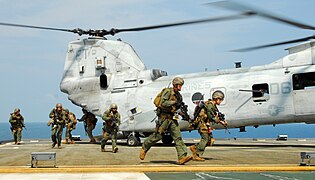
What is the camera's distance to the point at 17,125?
68.9 ft

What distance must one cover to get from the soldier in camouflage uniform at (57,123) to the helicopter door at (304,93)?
334 inches

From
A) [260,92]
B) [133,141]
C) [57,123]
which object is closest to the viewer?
[260,92]

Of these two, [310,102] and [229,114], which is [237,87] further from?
[310,102]

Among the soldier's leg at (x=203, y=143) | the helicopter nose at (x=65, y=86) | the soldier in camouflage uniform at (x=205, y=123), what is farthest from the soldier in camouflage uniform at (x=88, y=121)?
the soldier's leg at (x=203, y=143)

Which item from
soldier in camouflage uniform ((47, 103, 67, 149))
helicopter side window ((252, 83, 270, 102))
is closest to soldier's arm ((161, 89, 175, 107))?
helicopter side window ((252, 83, 270, 102))

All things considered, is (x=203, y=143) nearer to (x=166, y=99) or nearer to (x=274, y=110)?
(x=166, y=99)

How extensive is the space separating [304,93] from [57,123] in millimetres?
8912

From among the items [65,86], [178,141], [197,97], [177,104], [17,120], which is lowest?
[178,141]

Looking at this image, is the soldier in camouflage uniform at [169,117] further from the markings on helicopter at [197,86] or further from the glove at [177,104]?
the markings on helicopter at [197,86]

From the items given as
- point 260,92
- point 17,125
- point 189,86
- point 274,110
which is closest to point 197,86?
point 189,86

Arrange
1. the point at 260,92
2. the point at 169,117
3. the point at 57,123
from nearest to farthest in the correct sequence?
the point at 169,117
the point at 260,92
the point at 57,123

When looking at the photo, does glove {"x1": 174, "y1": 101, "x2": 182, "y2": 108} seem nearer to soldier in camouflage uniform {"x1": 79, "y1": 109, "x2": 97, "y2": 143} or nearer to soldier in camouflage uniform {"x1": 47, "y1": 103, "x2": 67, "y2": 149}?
soldier in camouflage uniform {"x1": 47, "y1": 103, "x2": 67, "y2": 149}

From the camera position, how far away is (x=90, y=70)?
768 inches

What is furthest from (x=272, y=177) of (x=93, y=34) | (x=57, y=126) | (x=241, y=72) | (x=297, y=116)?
(x=93, y=34)
